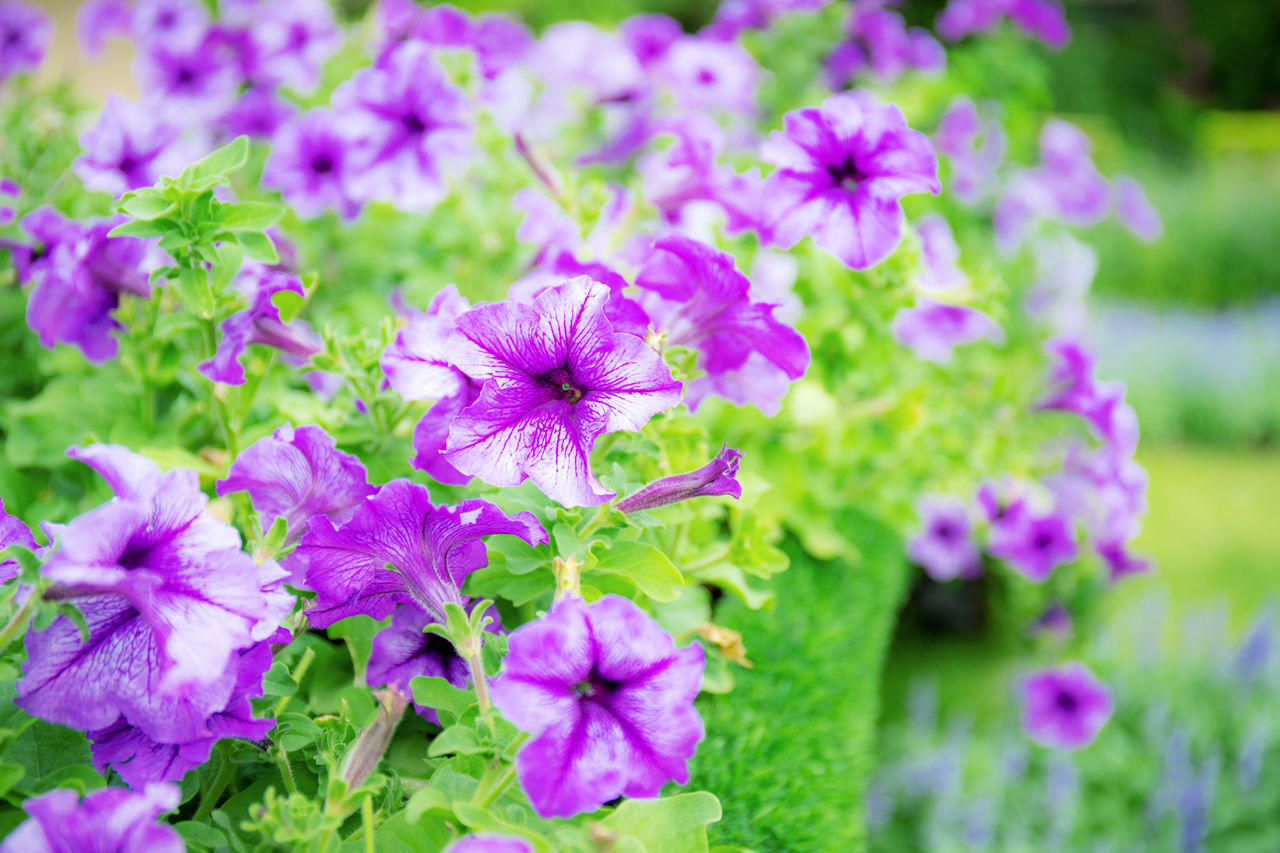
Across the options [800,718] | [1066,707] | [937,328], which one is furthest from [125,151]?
[1066,707]

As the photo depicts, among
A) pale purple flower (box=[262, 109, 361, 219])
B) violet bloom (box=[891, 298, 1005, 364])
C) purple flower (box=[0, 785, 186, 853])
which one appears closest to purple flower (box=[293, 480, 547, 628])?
purple flower (box=[0, 785, 186, 853])

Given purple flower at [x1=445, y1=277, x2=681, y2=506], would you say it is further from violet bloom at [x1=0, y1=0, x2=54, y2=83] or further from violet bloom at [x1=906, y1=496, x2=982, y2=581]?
violet bloom at [x1=0, y1=0, x2=54, y2=83]

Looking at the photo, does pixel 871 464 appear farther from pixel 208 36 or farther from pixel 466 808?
pixel 208 36

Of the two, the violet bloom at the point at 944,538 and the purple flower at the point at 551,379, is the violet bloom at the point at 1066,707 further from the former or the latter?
the purple flower at the point at 551,379

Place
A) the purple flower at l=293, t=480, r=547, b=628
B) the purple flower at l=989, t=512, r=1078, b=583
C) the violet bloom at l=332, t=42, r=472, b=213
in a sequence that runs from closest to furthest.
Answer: the purple flower at l=293, t=480, r=547, b=628 → the violet bloom at l=332, t=42, r=472, b=213 → the purple flower at l=989, t=512, r=1078, b=583

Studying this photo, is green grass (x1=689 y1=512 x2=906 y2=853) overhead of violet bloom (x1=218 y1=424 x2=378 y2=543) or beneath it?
beneath

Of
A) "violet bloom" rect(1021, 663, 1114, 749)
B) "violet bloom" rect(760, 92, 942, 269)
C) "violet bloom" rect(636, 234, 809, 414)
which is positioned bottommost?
"violet bloom" rect(1021, 663, 1114, 749)

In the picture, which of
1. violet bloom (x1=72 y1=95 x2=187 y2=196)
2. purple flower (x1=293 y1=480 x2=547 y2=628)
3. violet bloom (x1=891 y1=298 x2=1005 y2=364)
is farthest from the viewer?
violet bloom (x1=891 y1=298 x2=1005 y2=364)
